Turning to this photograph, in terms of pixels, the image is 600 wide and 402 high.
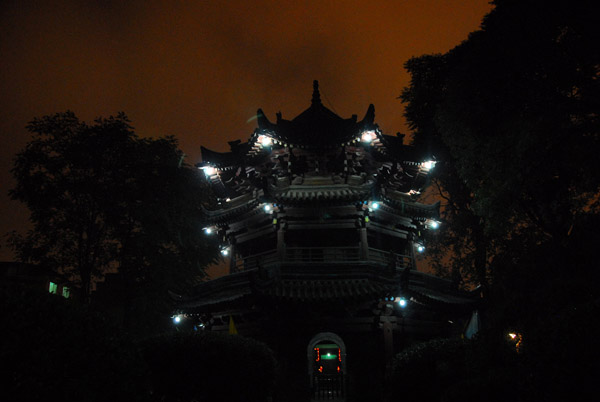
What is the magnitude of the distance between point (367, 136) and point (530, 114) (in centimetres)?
652

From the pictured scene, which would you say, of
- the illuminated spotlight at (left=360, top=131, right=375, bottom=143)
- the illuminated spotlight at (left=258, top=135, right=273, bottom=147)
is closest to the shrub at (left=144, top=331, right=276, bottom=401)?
the illuminated spotlight at (left=258, top=135, right=273, bottom=147)

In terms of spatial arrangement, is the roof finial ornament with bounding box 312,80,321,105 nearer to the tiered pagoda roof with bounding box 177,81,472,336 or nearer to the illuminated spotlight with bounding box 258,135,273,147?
the tiered pagoda roof with bounding box 177,81,472,336

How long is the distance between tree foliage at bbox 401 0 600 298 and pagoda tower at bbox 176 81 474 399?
350 centimetres

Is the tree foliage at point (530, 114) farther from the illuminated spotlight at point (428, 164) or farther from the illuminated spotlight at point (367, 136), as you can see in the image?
the illuminated spotlight at point (428, 164)

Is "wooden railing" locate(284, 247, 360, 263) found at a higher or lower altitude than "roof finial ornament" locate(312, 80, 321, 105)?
lower

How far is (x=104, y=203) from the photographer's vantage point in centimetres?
2222

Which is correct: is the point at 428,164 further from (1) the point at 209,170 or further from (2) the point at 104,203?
(2) the point at 104,203

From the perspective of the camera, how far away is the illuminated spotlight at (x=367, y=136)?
1672cm

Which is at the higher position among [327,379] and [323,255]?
[323,255]

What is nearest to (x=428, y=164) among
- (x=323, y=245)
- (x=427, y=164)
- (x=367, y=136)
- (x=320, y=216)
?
(x=427, y=164)

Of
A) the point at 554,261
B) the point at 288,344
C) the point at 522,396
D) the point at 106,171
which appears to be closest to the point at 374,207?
the point at 288,344

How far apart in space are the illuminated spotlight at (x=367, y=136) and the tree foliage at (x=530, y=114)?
9.14ft

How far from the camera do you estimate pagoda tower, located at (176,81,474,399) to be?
1416cm

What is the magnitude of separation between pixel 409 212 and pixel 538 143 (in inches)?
270
